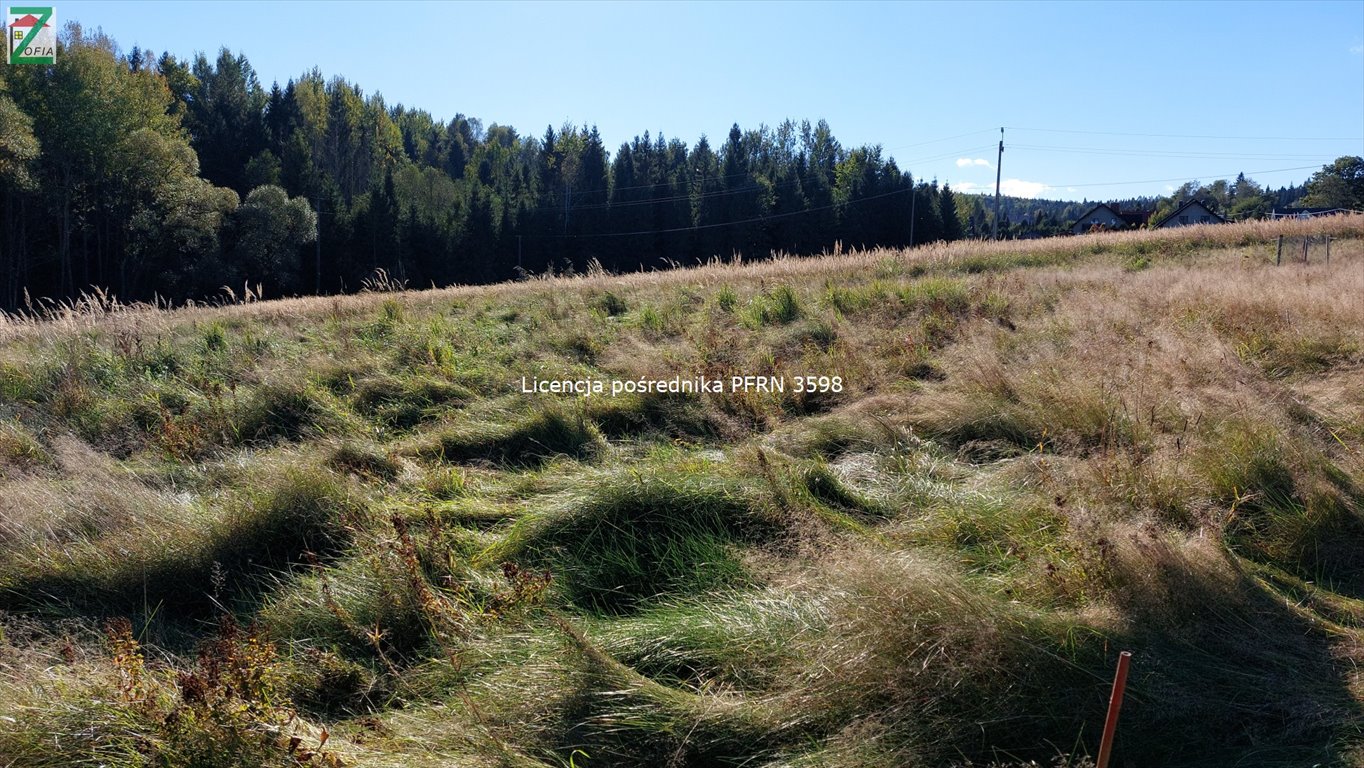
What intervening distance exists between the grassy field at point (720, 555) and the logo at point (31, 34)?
18.7m

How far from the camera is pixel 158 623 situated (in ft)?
11.6

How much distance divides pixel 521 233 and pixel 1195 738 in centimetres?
5129

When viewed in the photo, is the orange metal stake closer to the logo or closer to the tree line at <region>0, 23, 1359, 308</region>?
the tree line at <region>0, 23, 1359, 308</region>

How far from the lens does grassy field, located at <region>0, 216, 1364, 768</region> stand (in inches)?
98.0

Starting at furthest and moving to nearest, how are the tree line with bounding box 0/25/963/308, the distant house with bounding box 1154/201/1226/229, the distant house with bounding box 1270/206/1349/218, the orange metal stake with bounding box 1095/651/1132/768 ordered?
the distant house with bounding box 1154/201/1226/229, the tree line with bounding box 0/25/963/308, the distant house with bounding box 1270/206/1349/218, the orange metal stake with bounding box 1095/651/1132/768

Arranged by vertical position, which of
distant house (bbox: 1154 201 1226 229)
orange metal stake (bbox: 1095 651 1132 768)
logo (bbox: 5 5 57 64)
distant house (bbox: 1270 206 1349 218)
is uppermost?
logo (bbox: 5 5 57 64)

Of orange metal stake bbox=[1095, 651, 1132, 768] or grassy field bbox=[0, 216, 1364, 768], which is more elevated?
orange metal stake bbox=[1095, 651, 1132, 768]

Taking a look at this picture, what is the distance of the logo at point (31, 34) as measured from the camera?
66.2ft

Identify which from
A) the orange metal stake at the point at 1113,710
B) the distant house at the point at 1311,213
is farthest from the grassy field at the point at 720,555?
the distant house at the point at 1311,213

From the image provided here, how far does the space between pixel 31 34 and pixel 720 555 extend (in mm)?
29735

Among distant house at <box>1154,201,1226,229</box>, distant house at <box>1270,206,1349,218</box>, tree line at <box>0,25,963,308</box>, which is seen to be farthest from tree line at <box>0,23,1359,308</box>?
distant house at <box>1270,206,1349,218</box>

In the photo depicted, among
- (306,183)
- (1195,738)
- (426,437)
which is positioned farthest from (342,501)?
(306,183)

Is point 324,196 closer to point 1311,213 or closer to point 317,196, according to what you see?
point 317,196

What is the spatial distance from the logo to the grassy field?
18.7 m
